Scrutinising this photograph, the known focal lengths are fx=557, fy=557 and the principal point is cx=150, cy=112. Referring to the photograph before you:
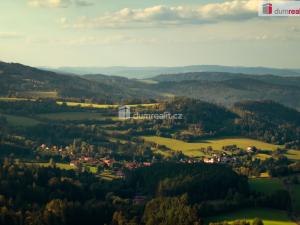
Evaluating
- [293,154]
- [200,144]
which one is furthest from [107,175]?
[293,154]

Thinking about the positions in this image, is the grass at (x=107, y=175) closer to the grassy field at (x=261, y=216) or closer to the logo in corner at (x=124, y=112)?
the grassy field at (x=261, y=216)

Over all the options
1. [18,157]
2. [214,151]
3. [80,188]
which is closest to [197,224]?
[80,188]

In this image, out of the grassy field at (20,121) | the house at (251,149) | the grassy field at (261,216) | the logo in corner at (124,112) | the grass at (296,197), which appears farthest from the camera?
the logo in corner at (124,112)

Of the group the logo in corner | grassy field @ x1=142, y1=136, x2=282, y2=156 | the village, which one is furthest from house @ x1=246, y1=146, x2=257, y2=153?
the logo in corner

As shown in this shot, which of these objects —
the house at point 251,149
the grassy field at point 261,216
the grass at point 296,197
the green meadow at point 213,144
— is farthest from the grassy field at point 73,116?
the grassy field at point 261,216

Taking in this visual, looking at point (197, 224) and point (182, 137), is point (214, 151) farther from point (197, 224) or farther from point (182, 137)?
point (197, 224)

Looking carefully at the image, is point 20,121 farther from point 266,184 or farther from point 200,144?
point 266,184
